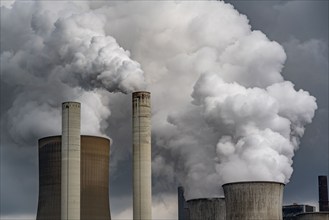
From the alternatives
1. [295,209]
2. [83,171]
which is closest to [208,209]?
[83,171]

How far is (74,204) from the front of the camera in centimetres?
4562

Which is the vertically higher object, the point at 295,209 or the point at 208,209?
the point at 295,209

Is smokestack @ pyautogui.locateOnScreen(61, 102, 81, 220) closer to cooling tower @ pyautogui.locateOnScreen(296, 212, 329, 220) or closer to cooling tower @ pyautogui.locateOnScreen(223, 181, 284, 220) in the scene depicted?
cooling tower @ pyautogui.locateOnScreen(223, 181, 284, 220)

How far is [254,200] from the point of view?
4338 cm

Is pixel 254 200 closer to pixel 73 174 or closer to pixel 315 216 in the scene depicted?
pixel 315 216

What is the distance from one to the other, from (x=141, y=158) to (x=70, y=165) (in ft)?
15.2

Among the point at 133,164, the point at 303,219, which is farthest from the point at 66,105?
the point at 303,219

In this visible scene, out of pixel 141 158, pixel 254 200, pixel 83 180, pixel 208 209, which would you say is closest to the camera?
pixel 254 200

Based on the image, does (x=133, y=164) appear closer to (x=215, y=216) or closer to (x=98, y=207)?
(x=98, y=207)

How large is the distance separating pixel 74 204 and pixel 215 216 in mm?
11568

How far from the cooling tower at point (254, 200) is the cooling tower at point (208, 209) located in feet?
25.2

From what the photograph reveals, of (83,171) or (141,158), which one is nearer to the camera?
(141,158)

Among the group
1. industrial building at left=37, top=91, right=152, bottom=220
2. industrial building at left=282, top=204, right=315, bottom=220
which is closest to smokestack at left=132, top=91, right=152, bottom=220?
industrial building at left=37, top=91, right=152, bottom=220

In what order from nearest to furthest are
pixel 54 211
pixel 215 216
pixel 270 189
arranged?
pixel 270 189 < pixel 54 211 < pixel 215 216
